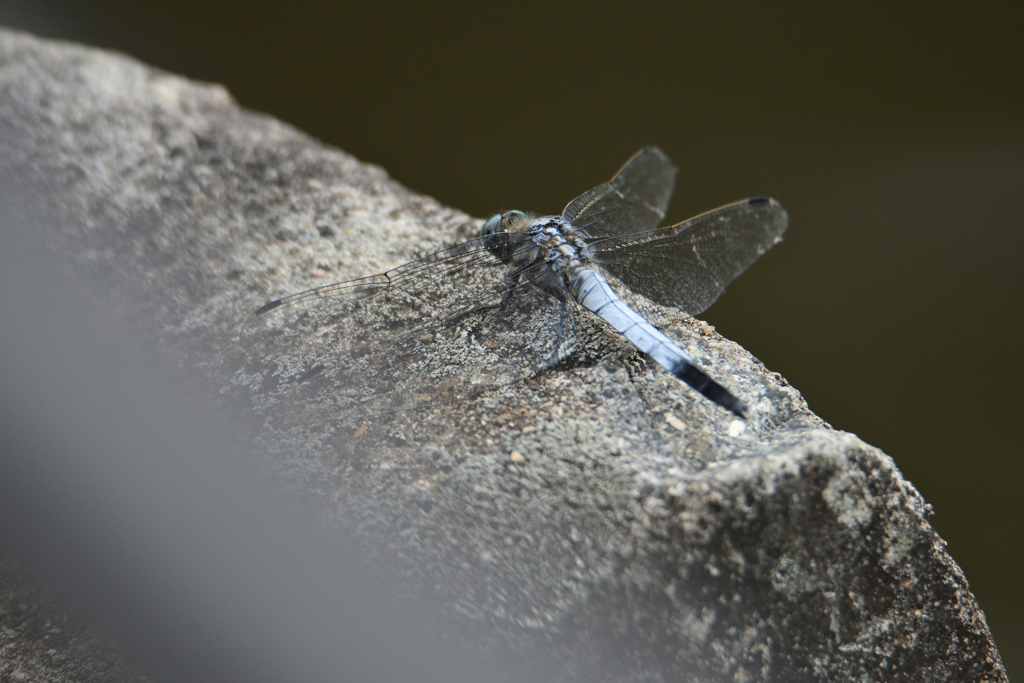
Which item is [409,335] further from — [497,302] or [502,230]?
[502,230]

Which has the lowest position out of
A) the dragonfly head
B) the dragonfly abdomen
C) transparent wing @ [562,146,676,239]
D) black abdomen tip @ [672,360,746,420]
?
black abdomen tip @ [672,360,746,420]

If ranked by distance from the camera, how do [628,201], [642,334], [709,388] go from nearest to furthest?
[709,388], [642,334], [628,201]

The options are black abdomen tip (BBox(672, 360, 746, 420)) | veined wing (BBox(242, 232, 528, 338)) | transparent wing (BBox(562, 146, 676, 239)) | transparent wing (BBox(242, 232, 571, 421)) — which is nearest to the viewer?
black abdomen tip (BBox(672, 360, 746, 420))

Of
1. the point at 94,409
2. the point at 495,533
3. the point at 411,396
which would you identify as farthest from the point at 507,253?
the point at 94,409

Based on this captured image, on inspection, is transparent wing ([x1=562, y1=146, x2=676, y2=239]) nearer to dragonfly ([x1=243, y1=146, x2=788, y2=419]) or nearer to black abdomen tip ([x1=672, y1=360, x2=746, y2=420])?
dragonfly ([x1=243, y1=146, x2=788, y2=419])

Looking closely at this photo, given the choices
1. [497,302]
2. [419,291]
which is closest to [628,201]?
[497,302]

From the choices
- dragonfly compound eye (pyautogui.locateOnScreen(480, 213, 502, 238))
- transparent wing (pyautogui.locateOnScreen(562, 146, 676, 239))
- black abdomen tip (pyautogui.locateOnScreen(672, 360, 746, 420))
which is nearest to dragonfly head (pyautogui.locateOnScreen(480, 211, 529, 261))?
dragonfly compound eye (pyautogui.locateOnScreen(480, 213, 502, 238))
